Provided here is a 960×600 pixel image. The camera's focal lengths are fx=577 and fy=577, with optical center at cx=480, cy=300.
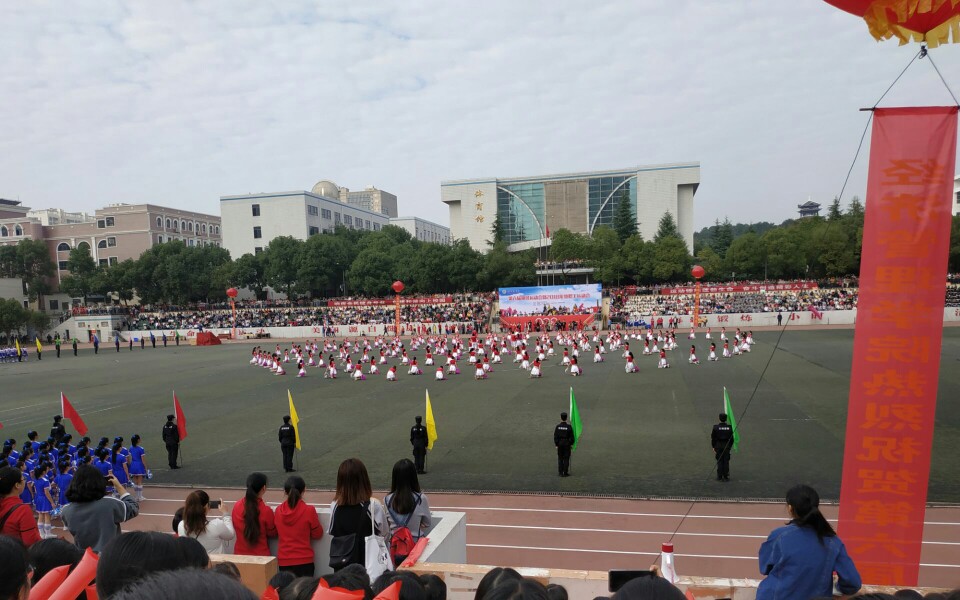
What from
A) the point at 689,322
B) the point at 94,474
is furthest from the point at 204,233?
the point at 94,474

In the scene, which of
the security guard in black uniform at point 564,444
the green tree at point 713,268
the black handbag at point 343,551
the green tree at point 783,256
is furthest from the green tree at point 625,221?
the black handbag at point 343,551

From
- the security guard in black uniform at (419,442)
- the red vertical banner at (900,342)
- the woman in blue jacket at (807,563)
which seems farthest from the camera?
the security guard in black uniform at (419,442)

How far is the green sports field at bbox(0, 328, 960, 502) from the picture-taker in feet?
31.1

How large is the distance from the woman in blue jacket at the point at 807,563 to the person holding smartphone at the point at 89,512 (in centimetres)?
452

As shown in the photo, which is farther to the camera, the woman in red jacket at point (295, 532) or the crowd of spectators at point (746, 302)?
the crowd of spectators at point (746, 302)

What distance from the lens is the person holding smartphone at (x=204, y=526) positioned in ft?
13.9

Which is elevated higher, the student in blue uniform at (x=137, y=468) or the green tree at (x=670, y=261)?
the green tree at (x=670, y=261)

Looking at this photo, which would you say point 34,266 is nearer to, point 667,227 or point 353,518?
point 667,227

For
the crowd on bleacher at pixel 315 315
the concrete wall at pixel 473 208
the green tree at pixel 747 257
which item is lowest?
the crowd on bleacher at pixel 315 315

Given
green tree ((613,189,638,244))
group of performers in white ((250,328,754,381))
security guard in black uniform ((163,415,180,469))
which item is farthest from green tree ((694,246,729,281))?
security guard in black uniform ((163,415,180,469))

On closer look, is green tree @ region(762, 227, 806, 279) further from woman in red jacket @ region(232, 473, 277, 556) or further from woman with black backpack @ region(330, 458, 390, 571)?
woman in red jacket @ region(232, 473, 277, 556)

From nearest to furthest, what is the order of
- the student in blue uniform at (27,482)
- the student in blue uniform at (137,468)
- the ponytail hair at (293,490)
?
1. the ponytail hair at (293,490)
2. the student in blue uniform at (27,482)
3. the student in blue uniform at (137,468)

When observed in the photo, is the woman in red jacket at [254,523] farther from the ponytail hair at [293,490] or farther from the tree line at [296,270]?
the tree line at [296,270]

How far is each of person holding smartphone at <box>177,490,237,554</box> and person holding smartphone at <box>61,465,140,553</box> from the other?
19.2 inches
